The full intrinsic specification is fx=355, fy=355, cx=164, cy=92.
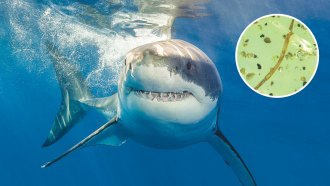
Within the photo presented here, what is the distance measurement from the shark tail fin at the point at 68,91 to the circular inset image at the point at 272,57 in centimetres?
524

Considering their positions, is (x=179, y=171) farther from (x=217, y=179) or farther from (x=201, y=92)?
(x=201, y=92)

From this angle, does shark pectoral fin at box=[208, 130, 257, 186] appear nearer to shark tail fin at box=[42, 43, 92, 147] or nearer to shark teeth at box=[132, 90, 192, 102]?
shark teeth at box=[132, 90, 192, 102]

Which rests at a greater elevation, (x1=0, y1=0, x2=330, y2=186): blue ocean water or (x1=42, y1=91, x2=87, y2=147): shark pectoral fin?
(x1=42, y1=91, x2=87, y2=147): shark pectoral fin

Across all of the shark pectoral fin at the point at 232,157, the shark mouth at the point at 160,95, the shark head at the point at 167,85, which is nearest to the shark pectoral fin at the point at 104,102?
the shark pectoral fin at the point at 232,157

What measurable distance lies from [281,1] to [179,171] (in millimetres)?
44927

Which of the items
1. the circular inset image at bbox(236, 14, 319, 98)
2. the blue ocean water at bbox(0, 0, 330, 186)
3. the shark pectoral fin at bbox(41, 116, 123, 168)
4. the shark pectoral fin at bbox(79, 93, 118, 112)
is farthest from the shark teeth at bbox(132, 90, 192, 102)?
the blue ocean water at bbox(0, 0, 330, 186)

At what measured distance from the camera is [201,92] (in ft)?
13.2

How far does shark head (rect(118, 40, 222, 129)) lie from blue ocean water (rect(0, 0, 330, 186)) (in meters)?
8.46

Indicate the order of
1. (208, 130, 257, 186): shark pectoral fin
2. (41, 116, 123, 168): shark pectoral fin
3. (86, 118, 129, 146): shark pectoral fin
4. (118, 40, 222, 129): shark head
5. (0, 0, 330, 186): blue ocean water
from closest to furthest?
1. (118, 40, 222, 129): shark head
2. (41, 116, 123, 168): shark pectoral fin
3. (86, 118, 129, 146): shark pectoral fin
4. (208, 130, 257, 186): shark pectoral fin
5. (0, 0, 330, 186): blue ocean water

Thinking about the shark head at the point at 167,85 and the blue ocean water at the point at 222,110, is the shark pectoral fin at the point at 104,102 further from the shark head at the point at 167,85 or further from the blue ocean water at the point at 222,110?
the blue ocean water at the point at 222,110

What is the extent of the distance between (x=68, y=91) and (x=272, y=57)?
6164 millimetres

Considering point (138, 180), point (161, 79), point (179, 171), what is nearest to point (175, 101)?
point (161, 79)

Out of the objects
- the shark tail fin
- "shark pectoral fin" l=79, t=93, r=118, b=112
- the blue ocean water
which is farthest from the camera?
the blue ocean water

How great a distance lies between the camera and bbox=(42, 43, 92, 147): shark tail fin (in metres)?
9.16
